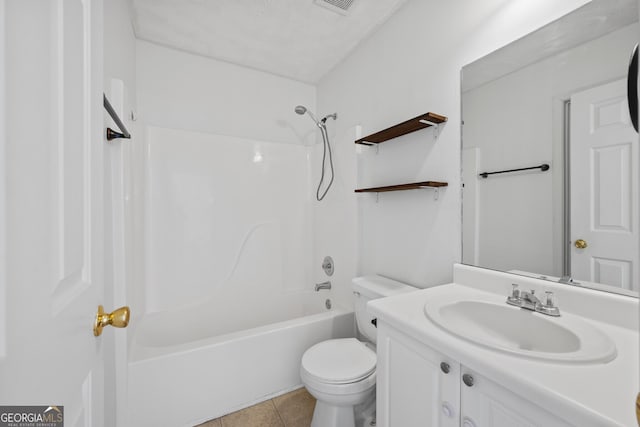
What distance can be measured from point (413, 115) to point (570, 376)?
4.55 ft

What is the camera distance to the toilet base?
1.32 meters

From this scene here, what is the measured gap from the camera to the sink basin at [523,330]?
2.22 feet

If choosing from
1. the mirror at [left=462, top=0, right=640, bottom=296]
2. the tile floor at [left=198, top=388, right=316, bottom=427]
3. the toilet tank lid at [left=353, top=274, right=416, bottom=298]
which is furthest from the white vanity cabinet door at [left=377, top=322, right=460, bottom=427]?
the tile floor at [left=198, top=388, right=316, bottom=427]

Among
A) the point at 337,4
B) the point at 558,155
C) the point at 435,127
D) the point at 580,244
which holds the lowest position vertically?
the point at 580,244

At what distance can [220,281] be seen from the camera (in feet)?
7.26

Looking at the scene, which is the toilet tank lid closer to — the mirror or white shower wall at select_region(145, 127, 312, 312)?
the mirror

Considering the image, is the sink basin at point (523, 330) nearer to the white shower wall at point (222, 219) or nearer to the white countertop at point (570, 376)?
the white countertop at point (570, 376)

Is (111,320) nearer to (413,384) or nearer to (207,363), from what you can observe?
(413,384)

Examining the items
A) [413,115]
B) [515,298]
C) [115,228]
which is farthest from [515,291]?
[115,228]

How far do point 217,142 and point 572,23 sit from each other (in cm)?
216

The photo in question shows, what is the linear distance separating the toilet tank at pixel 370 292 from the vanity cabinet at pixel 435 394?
1.58 feet

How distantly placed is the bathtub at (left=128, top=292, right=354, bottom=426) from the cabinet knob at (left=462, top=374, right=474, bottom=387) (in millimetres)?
1197

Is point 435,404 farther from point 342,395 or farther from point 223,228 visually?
point 223,228

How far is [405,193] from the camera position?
166cm
